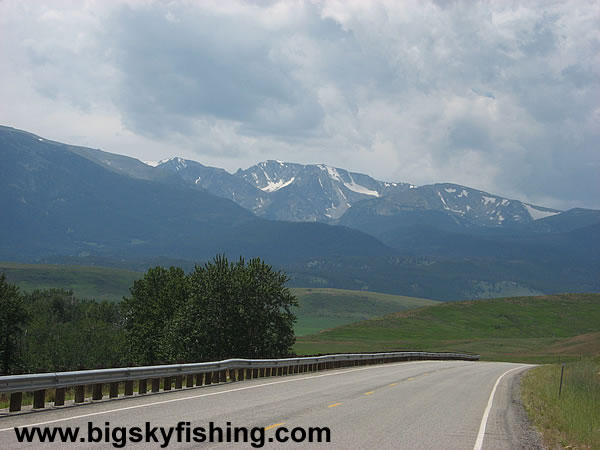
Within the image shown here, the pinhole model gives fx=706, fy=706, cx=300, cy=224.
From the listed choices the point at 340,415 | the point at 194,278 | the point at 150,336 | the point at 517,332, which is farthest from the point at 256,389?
the point at 517,332

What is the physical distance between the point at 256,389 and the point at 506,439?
10538mm

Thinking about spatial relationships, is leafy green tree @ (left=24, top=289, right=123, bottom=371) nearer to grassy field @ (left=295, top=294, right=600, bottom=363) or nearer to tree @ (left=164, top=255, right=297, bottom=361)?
grassy field @ (left=295, top=294, right=600, bottom=363)

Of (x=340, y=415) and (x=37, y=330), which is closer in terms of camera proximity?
(x=340, y=415)

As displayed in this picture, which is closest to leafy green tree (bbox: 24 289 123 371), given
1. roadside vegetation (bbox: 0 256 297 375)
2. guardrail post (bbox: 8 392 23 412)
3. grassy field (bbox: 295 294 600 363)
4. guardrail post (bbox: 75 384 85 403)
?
roadside vegetation (bbox: 0 256 297 375)

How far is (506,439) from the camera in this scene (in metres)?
14.1

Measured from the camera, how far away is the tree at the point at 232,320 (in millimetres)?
54469

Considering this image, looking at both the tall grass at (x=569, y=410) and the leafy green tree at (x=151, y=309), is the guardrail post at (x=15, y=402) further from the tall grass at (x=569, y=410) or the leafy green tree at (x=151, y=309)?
the leafy green tree at (x=151, y=309)

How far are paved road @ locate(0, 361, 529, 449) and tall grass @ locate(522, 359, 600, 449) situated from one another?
2.78ft

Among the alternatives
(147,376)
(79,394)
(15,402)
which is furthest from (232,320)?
(15,402)

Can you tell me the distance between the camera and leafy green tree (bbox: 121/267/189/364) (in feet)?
210

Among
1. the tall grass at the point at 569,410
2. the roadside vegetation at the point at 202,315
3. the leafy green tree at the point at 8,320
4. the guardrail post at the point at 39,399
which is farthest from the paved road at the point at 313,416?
the leafy green tree at the point at 8,320

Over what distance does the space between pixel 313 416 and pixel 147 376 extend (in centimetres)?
645

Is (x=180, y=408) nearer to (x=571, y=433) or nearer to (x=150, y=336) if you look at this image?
(x=571, y=433)

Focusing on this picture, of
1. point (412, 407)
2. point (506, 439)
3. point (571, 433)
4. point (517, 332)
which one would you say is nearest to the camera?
point (506, 439)
